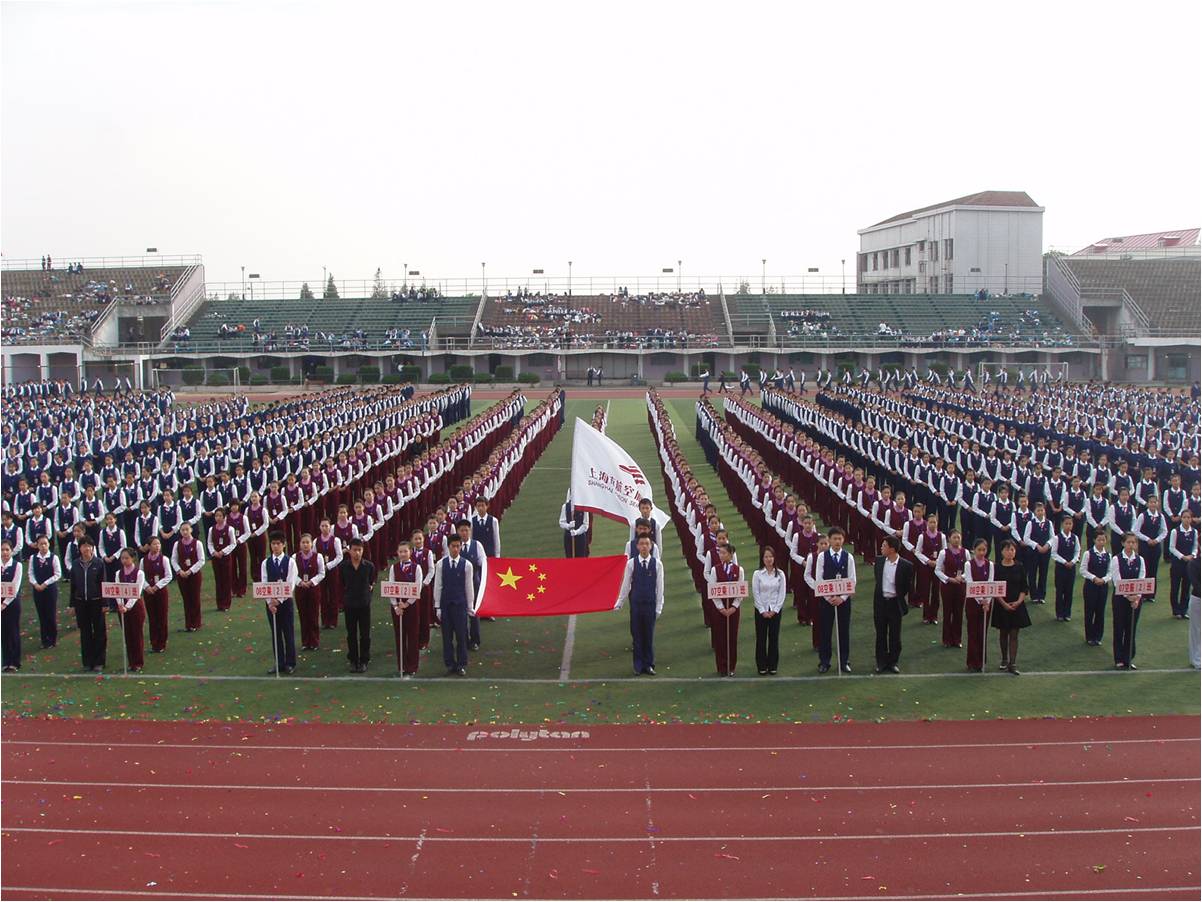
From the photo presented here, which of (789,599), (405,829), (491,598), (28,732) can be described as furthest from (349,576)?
(789,599)

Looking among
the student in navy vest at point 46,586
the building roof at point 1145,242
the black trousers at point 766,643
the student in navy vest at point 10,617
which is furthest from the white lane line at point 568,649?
the building roof at point 1145,242

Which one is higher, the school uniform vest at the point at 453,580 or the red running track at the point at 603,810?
the school uniform vest at the point at 453,580

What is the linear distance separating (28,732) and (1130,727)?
8.83 meters

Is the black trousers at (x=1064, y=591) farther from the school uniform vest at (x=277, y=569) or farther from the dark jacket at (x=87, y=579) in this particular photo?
the dark jacket at (x=87, y=579)

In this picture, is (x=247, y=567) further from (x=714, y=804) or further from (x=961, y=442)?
(x=961, y=442)

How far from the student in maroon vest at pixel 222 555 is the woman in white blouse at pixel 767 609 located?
6.32 m

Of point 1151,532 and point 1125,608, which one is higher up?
point 1151,532

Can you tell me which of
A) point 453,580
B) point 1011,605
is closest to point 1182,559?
point 1011,605

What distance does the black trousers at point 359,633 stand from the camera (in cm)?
1101

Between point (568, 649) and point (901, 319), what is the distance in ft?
174

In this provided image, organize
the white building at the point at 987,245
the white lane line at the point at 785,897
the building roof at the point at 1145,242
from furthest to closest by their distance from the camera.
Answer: the building roof at the point at 1145,242, the white building at the point at 987,245, the white lane line at the point at 785,897

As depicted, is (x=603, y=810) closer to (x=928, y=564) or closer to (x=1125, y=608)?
(x=1125, y=608)

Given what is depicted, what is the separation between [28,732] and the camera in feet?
30.9

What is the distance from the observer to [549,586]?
11.1 metres
